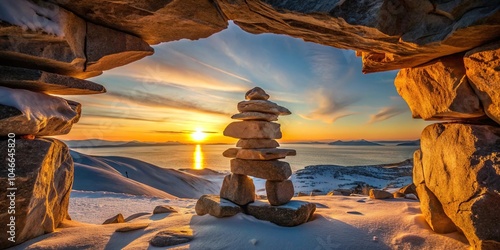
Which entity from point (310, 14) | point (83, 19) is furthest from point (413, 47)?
point (83, 19)

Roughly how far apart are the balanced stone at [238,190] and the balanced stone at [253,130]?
101 cm

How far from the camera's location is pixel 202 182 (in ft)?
73.5

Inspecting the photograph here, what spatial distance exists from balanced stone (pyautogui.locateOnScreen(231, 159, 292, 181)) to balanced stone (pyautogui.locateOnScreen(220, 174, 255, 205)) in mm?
197

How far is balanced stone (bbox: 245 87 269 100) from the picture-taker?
6977 millimetres

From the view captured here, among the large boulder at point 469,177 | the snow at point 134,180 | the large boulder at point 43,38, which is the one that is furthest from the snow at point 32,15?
the snow at point 134,180

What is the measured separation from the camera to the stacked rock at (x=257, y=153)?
21.0ft

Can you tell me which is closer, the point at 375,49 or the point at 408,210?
the point at 375,49

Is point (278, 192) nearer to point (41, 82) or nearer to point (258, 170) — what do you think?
point (258, 170)

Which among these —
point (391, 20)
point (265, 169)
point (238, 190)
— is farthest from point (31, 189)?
point (391, 20)

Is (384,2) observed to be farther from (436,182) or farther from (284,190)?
(284,190)

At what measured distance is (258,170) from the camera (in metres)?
6.50

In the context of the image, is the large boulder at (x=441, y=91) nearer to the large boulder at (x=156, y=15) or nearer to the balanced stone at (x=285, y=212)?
the balanced stone at (x=285, y=212)

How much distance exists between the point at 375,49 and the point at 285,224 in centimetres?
370

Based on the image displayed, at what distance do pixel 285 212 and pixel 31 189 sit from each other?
4.48 meters
